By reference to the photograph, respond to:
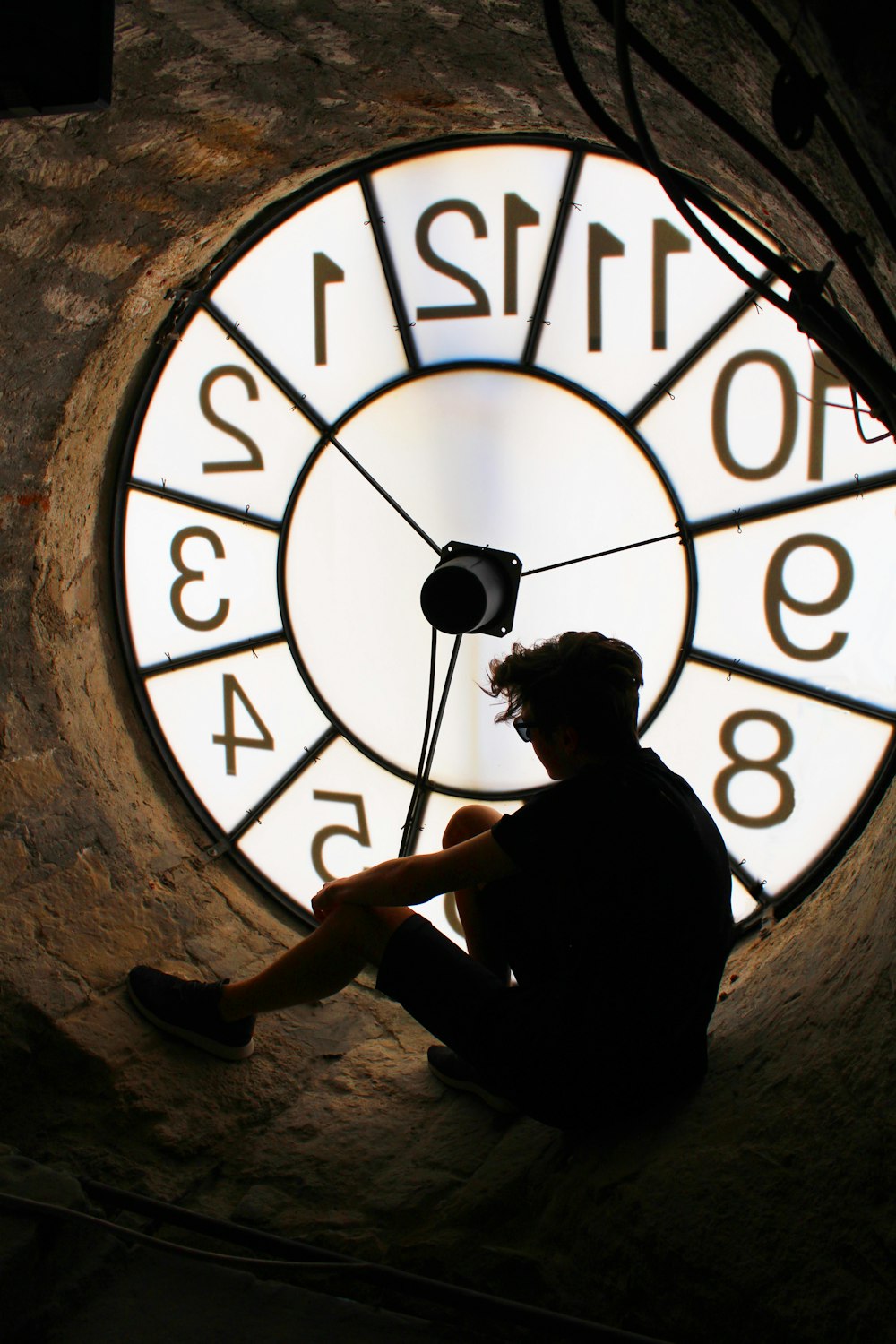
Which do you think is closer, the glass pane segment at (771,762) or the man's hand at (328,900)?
the man's hand at (328,900)

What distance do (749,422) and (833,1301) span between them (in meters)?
1.58

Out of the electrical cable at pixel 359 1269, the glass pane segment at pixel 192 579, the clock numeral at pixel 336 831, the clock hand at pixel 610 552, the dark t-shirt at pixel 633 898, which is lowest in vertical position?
the electrical cable at pixel 359 1269

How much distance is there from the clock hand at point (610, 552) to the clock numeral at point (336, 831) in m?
0.71

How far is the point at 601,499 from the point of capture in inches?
89.7

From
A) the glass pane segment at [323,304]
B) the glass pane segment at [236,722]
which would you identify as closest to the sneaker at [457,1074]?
the glass pane segment at [236,722]

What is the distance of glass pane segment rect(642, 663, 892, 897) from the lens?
86.8 inches

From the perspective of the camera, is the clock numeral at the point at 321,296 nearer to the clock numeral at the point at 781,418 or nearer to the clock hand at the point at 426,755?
the clock hand at the point at 426,755

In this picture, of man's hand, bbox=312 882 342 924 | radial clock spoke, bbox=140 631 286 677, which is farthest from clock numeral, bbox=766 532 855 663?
radial clock spoke, bbox=140 631 286 677

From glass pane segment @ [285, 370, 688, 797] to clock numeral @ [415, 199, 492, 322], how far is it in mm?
134

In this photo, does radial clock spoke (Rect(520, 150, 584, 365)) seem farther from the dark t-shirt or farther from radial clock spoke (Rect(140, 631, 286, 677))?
the dark t-shirt

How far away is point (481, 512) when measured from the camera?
2.35m

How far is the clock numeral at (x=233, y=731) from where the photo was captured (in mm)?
2641

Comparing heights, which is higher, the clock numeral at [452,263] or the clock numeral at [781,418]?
the clock numeral at [452,263]

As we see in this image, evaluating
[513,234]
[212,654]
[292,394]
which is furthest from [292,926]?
[513,234]
